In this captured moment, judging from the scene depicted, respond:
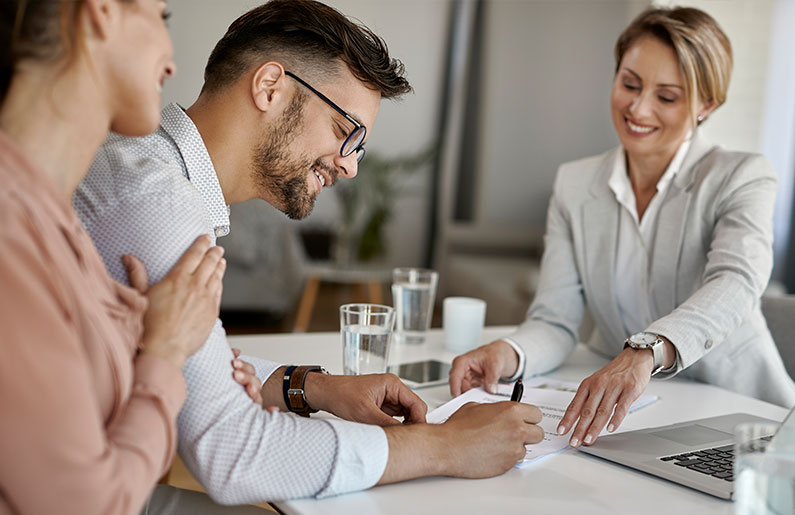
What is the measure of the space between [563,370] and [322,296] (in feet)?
16.1

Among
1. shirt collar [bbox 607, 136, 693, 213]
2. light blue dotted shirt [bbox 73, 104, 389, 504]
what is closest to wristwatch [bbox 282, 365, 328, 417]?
light blue dotted shirt [bbox 73, 104, 389, 504]

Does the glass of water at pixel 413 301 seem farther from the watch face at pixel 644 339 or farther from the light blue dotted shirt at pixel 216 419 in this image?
the light blue dotted shirt at pixel 216 419

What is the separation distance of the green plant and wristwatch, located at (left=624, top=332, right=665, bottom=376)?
492 cm

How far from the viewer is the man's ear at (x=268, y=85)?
1.13 meters

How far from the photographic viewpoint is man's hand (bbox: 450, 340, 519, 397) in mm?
1335

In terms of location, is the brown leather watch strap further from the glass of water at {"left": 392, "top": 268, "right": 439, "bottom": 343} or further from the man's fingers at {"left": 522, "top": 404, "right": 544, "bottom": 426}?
the glass of water at {"left": 392, "top": 268, "right": 439, "bottom": 343}

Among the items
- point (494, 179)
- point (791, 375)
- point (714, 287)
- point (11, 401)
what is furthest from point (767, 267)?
point (494, 179)

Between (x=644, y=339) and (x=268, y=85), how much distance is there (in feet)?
2.40

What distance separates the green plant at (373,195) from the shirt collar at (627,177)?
14.3ft

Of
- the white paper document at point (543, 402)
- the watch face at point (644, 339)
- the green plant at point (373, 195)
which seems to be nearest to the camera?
the white paper document at point (543, 402)

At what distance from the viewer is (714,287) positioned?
144 cm

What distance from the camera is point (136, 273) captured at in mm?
838

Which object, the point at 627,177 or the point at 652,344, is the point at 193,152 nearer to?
the point at 652,344

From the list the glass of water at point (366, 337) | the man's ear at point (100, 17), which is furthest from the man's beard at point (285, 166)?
the man's ear at point (100, 17)
